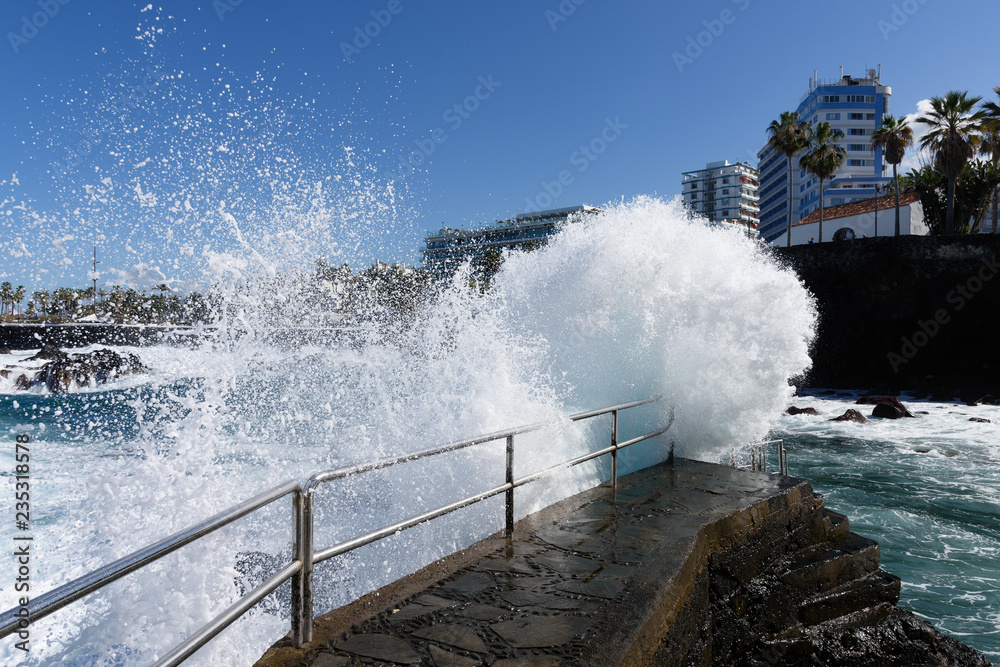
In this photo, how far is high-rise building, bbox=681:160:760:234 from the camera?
10956cm

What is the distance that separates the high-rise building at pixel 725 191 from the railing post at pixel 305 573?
113832mm

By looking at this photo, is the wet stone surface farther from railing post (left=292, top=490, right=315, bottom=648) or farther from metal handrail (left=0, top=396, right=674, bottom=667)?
metal handrail (left=0, top=396, right=674, bottom=667)

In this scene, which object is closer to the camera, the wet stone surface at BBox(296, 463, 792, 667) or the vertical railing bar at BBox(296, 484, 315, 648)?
the vertical railing bar at BBox(296, 484, 315, 648)

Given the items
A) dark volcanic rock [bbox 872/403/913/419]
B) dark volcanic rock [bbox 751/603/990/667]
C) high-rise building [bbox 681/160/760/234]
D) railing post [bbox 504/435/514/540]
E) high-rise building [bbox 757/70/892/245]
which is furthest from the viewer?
high-rise building [bbox 681/160/760/234]

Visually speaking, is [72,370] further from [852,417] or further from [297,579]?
[852,417]

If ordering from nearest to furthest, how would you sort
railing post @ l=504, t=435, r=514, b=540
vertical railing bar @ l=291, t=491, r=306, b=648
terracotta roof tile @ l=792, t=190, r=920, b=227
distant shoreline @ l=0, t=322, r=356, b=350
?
vertical railing bar @ l=291, t=491, r=306, b=648 < railing post @ l=504, t=435, r=514, b=540 < distant shoreline @ l=0, t=322, r=356, b=350 < terracotta roof tile @ l=792, t=190, r=920, b=227

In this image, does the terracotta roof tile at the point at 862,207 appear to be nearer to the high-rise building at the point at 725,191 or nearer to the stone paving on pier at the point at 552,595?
the stone paving on pier at the point at 552,595

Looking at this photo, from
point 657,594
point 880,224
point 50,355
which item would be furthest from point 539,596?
point 880,224

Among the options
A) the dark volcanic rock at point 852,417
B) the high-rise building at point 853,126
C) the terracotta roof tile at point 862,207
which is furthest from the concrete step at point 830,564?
the high-rise building at point 853,126

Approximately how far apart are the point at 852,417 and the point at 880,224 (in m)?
27.2

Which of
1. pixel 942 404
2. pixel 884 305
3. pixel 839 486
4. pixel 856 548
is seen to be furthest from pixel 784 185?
pixel 856 548

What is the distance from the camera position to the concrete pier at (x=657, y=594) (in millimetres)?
2732

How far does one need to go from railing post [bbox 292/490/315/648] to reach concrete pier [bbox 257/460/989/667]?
0.09m

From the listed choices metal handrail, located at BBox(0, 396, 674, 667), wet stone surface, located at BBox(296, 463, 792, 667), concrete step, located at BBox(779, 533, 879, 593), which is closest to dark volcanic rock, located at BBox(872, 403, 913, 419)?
concrete step, located at BBox(779, 533, 879, 593)
